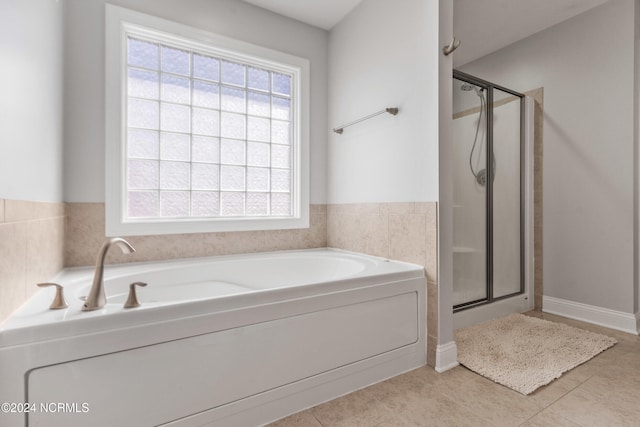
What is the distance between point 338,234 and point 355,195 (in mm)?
413

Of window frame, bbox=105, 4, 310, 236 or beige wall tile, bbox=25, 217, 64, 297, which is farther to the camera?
window frame, bbox=105, 4, 310, 236

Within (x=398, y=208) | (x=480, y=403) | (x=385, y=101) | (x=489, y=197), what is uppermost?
(x=385, y=101)

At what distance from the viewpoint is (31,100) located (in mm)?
1338

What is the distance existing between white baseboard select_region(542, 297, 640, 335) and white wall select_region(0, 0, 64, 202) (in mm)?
3679

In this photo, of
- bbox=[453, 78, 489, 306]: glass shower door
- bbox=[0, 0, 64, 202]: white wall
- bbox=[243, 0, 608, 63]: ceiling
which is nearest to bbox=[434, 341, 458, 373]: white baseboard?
bbox=[453, 78, 489, 306]: glass shower door

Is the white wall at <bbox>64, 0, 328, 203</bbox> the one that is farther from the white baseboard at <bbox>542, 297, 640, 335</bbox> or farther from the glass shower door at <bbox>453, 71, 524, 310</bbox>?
the white baseboard at <bbox>542, 297, 640, 335</bbox>

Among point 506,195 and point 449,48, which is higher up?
point 449,48

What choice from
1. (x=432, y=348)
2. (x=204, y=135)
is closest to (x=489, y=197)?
(x=432, y=348)

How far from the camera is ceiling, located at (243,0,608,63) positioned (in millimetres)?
2480

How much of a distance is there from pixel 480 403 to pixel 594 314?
1763 millimetres

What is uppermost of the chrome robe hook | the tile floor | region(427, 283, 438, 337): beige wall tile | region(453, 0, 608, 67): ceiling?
region(453, 0, 608, 67): ceiling

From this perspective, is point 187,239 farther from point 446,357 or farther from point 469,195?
point 469,195

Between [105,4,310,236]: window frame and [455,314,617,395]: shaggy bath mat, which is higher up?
[105,4,310,236]: window frame

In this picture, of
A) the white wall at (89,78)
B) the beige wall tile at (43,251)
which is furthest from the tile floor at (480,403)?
the white wall at (89,78)
